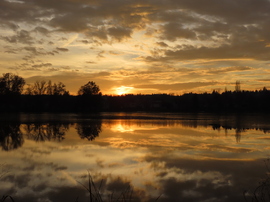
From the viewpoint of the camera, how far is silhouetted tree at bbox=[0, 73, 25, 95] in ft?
264

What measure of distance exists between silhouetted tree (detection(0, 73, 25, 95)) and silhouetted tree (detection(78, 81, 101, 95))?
1921 cm

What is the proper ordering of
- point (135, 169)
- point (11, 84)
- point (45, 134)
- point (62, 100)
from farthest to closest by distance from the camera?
point (62, 100) < point (11, 84) < point (45, 134) < point (135, 169)

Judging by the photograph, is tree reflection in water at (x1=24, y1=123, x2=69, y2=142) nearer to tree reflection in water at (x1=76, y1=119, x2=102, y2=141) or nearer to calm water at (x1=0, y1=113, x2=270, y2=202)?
tree reflection in water at (x1=76, y1=119, x2=102, y2=141)

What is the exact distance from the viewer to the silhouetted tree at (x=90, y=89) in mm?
95000

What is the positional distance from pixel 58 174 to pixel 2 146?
26.0 ft

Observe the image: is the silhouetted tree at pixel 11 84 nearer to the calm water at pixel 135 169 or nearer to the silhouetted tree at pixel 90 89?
the silhouetted tree at pixel 90 89

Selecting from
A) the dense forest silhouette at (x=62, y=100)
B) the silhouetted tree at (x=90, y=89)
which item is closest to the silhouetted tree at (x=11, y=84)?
the dense forest silhouette at (x=62, y=100)

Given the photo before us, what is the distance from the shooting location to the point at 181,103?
130875 mm

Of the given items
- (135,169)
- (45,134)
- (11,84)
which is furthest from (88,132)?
(11,84)

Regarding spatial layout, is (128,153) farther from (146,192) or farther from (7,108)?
(7,108)

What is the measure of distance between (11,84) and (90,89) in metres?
24.7

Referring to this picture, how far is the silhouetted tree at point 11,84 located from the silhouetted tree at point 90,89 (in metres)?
19.2

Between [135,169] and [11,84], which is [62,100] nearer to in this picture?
[11,84]

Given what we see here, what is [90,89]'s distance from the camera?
315 feet
